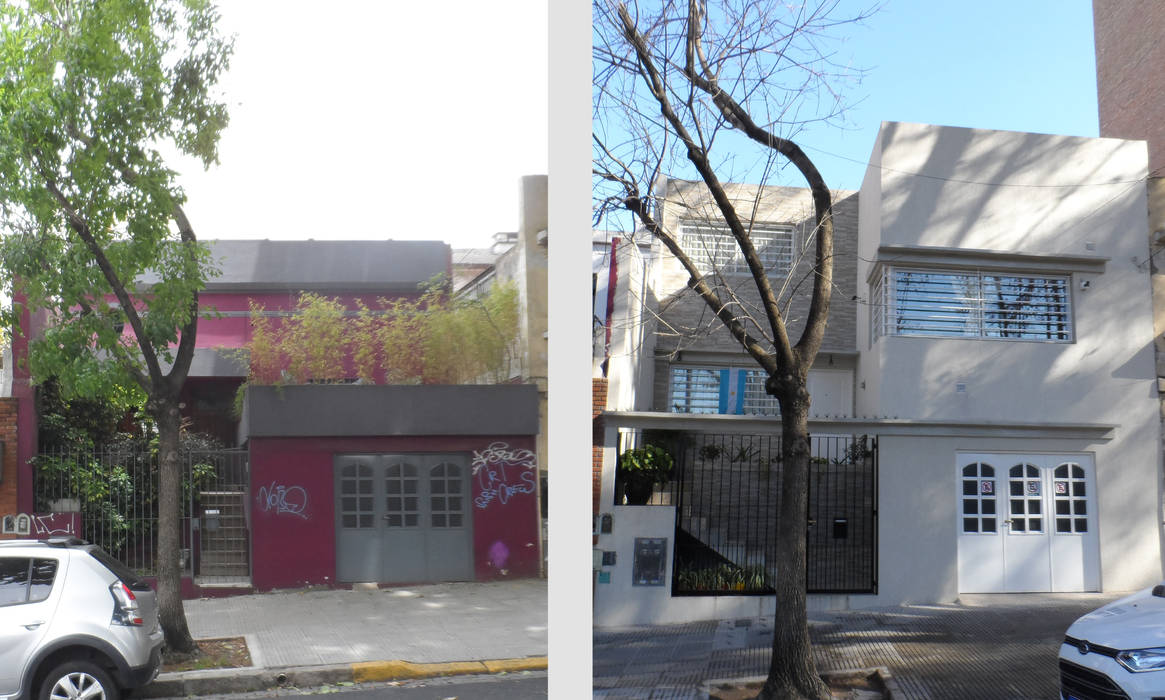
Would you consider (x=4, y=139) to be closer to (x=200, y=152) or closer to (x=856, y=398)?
(x=200, y=152)

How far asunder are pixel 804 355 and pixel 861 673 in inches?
51.0

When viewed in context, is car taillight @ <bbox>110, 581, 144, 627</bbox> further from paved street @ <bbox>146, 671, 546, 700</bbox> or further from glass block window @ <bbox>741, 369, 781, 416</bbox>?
glass block window @ <bbox>741, 369, 781, 416</bbox>

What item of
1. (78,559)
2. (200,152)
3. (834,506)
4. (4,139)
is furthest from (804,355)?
(4,139)

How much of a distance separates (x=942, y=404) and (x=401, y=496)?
2.60m

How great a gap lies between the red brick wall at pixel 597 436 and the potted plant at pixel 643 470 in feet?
0.39

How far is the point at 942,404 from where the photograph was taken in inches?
169

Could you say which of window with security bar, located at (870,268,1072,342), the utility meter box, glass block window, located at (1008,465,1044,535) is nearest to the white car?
glass block window, located at (1008,465,1044,535)

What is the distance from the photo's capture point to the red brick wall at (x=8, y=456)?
3.94m

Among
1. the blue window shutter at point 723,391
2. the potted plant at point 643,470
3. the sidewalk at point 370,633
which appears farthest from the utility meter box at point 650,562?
the blue window shutter at point 723,391

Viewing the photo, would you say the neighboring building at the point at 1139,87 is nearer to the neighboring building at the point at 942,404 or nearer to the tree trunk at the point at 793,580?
the neighboring building at the point at 942,404

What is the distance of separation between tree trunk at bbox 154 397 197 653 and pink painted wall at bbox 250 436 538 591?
386 mm

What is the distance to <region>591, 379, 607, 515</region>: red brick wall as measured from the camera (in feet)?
14.2

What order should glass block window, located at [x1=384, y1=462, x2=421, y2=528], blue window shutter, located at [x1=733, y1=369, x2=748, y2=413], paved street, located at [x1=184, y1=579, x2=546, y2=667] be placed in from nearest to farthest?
paved street, located at [x1=184, y1=579, x2=546, y2=667] < glass block window, located at [x1=384, y1=462, x2=421, y2=528] < blue window shutter, located at [x1=733, y1=369, x2=748, y2=413]

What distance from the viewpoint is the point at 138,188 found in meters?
3.75
